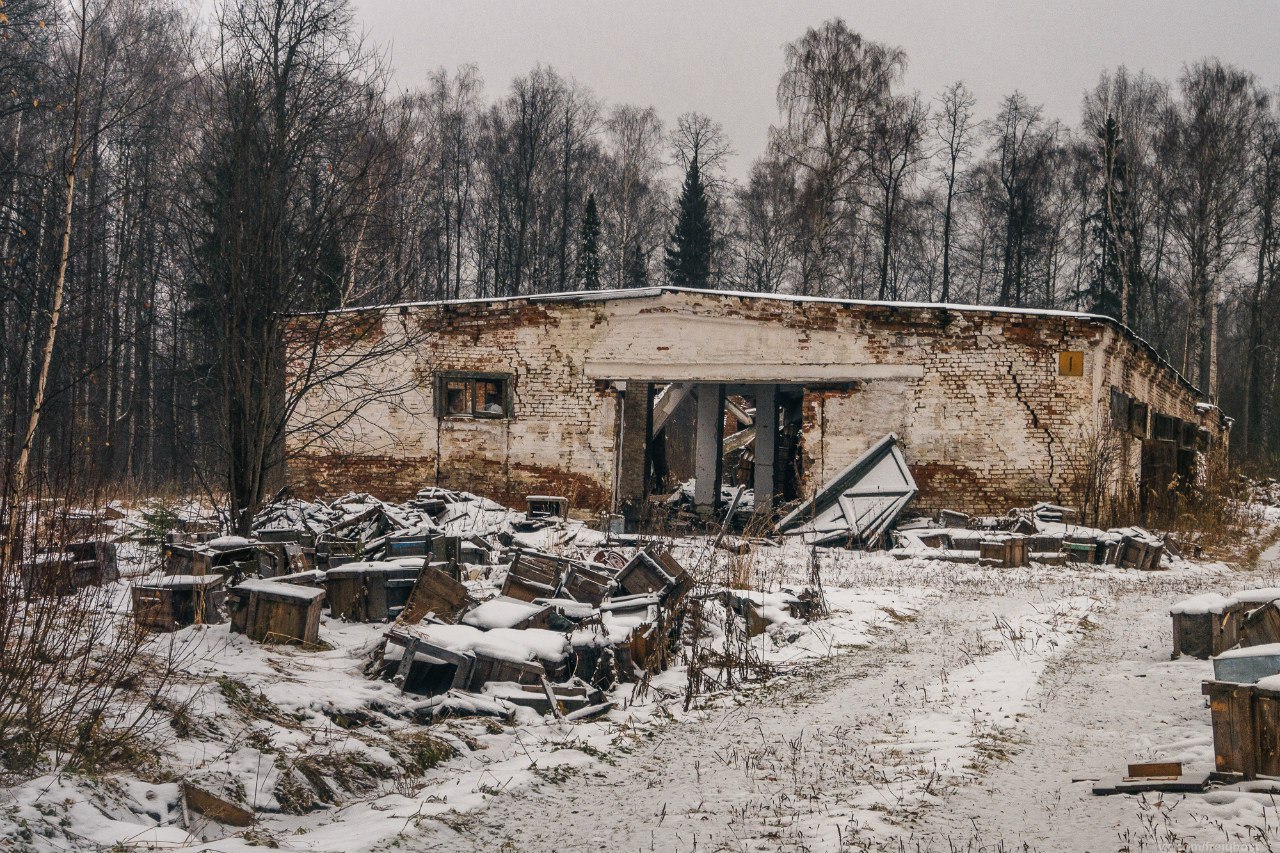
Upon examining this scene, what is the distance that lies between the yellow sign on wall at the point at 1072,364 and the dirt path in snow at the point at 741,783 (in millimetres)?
9039

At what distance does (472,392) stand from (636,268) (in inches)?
732

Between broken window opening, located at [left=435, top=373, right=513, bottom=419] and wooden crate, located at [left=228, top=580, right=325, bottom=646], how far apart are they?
32.7 ft

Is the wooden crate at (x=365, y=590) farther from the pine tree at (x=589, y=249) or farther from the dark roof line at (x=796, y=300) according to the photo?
the pine tree at (x=589, y=249)

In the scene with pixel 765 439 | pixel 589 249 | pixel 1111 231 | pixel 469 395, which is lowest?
pixel 765 439

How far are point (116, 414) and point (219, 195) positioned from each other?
58.3 ft

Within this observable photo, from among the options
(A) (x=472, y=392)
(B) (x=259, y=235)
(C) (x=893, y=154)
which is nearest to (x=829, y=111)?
(C) (x=893, y=154)

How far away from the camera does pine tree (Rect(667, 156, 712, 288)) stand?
1308 inches

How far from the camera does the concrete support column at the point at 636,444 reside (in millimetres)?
17078

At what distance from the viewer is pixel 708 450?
19234mm

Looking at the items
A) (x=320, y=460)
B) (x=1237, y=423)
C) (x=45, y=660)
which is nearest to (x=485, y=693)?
(x=45, y=660)

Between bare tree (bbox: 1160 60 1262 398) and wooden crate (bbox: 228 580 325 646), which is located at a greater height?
bare tree (bbox: 1160 60 1262 398)

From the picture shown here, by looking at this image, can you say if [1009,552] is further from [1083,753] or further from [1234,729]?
[1234,729]

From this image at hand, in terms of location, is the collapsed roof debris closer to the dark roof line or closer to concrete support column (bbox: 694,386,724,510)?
the dark roof line

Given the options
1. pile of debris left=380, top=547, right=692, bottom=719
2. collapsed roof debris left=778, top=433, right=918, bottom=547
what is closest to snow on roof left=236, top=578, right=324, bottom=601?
pile of debris left=380, top=547, right=692, bottom=719
